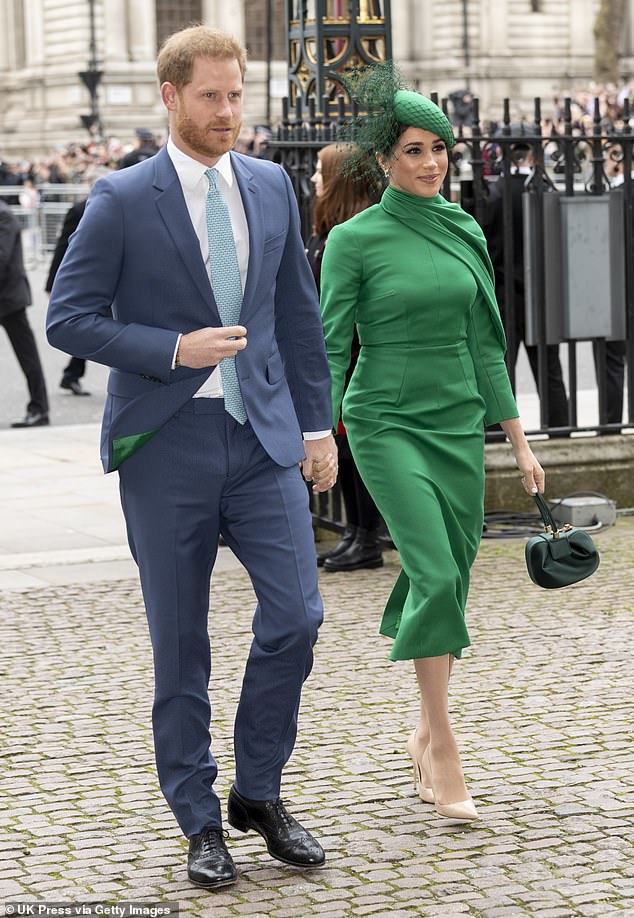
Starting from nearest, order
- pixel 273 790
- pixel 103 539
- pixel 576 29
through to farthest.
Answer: pixel 273 790, pixel 103 539, pixel 576 29

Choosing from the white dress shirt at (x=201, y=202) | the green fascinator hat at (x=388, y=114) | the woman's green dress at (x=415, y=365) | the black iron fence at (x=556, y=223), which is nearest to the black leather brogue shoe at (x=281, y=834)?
the woman's green dress at (x=415, y=365)

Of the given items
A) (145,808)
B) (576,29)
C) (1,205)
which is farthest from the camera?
(576,29)

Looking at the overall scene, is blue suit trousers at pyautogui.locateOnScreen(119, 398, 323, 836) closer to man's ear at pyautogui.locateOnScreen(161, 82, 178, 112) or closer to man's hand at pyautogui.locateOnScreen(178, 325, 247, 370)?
man's hand at pyautogui.locateOnScreen(178, 325, 247, 370)

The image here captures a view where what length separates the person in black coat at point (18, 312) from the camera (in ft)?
41.8

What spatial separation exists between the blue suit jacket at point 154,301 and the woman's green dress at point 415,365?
0.57 m

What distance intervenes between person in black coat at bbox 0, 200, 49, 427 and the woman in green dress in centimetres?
810

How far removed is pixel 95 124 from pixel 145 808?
147 feet

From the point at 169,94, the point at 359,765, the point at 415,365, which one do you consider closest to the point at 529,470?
the point at 415,365

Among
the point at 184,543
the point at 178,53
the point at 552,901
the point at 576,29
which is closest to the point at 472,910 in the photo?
the point at 552,901

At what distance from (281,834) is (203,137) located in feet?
5.19

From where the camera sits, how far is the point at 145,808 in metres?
4.84

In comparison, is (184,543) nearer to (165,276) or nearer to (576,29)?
(165,276)

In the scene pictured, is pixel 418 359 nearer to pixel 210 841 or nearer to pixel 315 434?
pixel 315 434

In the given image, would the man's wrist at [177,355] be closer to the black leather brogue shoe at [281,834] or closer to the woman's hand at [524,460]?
the black leather brogue shoe at [281,834]
